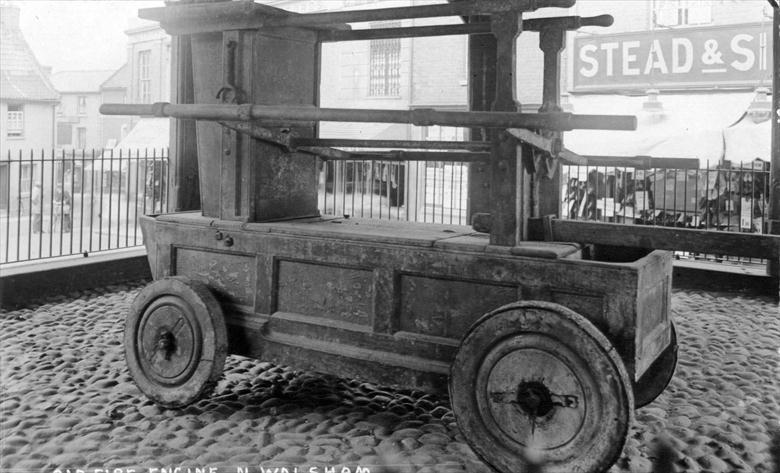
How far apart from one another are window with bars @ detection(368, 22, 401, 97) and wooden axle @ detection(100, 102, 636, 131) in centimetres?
1581

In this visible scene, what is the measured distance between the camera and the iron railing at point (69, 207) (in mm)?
8367

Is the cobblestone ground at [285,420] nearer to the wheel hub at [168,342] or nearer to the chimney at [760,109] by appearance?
the wheel hub at [168,342]

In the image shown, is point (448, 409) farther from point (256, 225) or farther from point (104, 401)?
point (104, 401)

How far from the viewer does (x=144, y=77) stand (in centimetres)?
2603

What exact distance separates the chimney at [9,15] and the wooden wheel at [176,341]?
9.02 meters

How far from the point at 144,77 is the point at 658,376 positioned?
25307 millimetres

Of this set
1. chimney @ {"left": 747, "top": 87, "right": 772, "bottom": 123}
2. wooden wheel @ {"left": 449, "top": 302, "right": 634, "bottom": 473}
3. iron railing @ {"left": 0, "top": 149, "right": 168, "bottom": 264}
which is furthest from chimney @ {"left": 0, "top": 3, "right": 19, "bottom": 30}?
chimney @ {"left": 747, "top": 87, "right": 772, "bottom": 123}

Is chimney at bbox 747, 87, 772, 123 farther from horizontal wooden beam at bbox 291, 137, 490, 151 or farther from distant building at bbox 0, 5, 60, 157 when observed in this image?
distant building at bbox 0, 5, 60, 157

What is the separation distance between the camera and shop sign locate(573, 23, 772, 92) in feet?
48.1

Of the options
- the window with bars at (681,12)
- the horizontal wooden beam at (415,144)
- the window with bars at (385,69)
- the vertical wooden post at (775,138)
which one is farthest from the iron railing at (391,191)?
the horizontal wooden beam at (415,144)

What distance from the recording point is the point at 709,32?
15023mm

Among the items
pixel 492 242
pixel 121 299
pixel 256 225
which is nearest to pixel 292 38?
pixel 256 225

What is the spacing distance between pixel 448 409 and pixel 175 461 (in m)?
1.75

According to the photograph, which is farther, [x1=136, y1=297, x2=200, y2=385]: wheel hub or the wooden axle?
[x1=136, y1=297, x2=200, y2=385]: wheel hub
